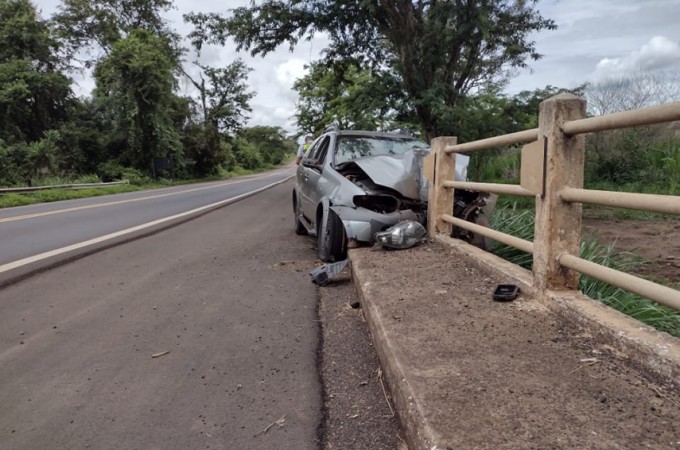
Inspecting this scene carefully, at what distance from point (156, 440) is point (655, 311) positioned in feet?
11.3

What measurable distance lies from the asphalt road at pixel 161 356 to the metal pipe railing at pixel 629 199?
1952 millimetres

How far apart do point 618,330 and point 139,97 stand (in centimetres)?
3206

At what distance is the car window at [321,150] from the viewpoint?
6.99 m

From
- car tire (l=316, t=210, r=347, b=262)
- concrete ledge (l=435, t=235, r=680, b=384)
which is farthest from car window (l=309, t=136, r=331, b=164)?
concrete ledge (l=435, t=235, r=680, b=384)

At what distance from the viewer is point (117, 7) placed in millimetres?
38375

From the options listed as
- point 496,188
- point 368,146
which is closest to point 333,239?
point 368,146

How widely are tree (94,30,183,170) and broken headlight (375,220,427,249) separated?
2843 cm

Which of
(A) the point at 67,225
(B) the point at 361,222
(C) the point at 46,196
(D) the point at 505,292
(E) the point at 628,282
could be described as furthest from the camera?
(C) the point at 46,196

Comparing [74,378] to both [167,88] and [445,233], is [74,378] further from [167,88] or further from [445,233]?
[167,88]

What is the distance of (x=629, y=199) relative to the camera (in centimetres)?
250

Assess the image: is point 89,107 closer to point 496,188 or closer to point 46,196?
point 46,196

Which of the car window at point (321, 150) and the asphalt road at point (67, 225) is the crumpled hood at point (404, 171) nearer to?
the car window at point (321, 150)

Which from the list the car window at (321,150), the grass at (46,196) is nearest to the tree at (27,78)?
the grass at (46,196)

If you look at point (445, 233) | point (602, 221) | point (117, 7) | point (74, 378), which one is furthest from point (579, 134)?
point (117, 7)
